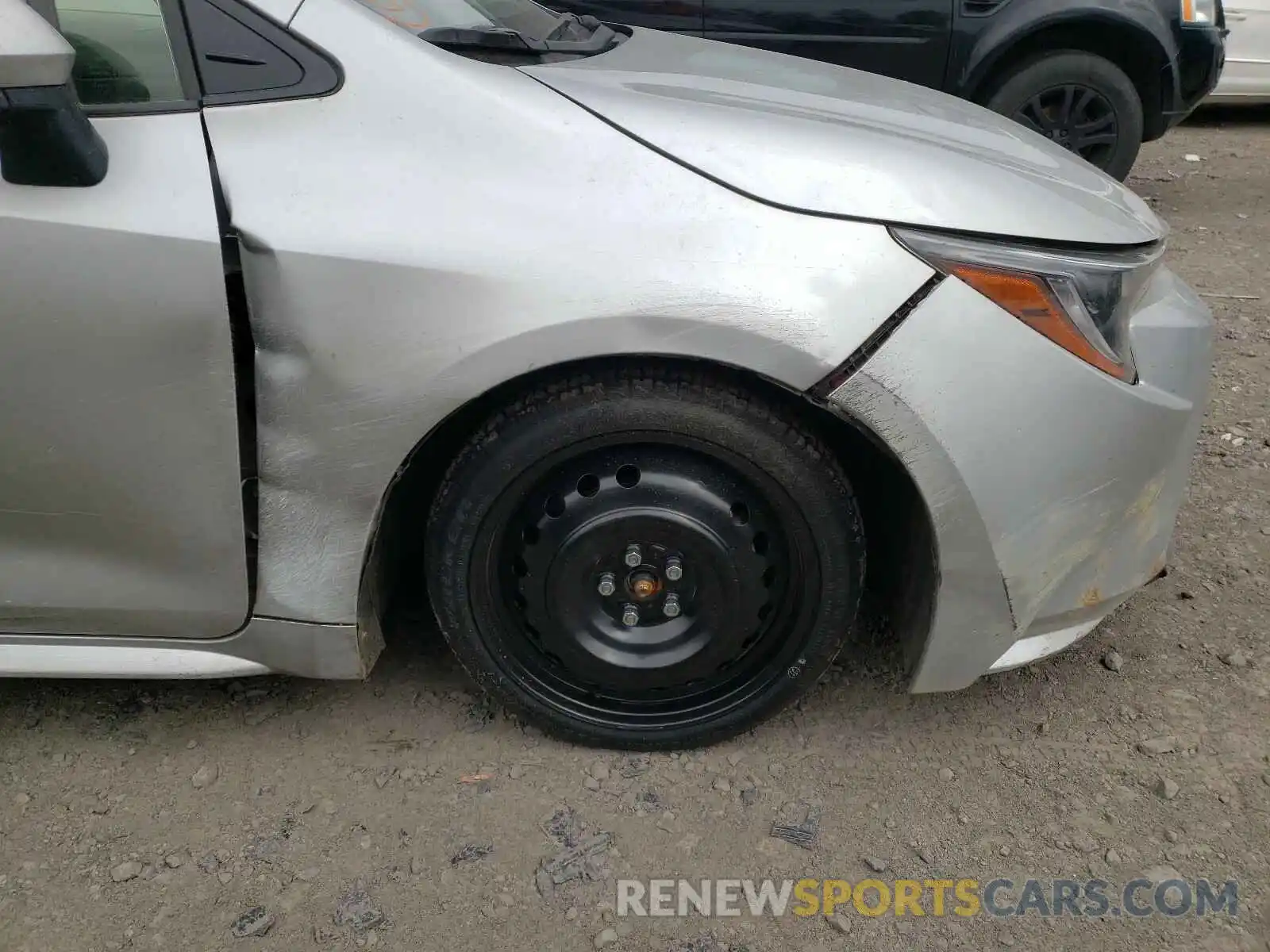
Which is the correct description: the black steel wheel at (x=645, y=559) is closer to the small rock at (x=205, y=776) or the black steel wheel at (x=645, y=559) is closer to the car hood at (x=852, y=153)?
the car hood at (x=852, y=153)

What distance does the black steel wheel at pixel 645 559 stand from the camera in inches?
71.2

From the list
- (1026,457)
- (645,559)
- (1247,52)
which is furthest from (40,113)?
(1247,52)

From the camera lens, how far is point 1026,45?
5258 millimetres

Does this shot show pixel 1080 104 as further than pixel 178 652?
Yes

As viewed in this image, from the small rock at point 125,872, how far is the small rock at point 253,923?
0.24m

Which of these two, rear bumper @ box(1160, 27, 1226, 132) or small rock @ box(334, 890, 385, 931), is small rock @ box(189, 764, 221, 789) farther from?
rear bumper @ box(1160, 27, 1226, 132)

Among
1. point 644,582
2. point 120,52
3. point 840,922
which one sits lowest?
point 840,922

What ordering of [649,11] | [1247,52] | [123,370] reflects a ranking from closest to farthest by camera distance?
[123,370]
[649,11]
[1247,52]

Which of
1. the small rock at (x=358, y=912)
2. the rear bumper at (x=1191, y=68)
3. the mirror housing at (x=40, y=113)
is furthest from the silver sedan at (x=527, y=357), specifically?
the rear bumper at (x=1191, y=68)

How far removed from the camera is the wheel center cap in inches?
78.0

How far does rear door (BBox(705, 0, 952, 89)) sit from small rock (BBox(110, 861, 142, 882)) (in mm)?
4379

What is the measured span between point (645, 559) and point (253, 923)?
929mm

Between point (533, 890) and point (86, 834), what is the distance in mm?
861

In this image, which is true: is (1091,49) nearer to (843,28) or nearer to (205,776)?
(843,28)
